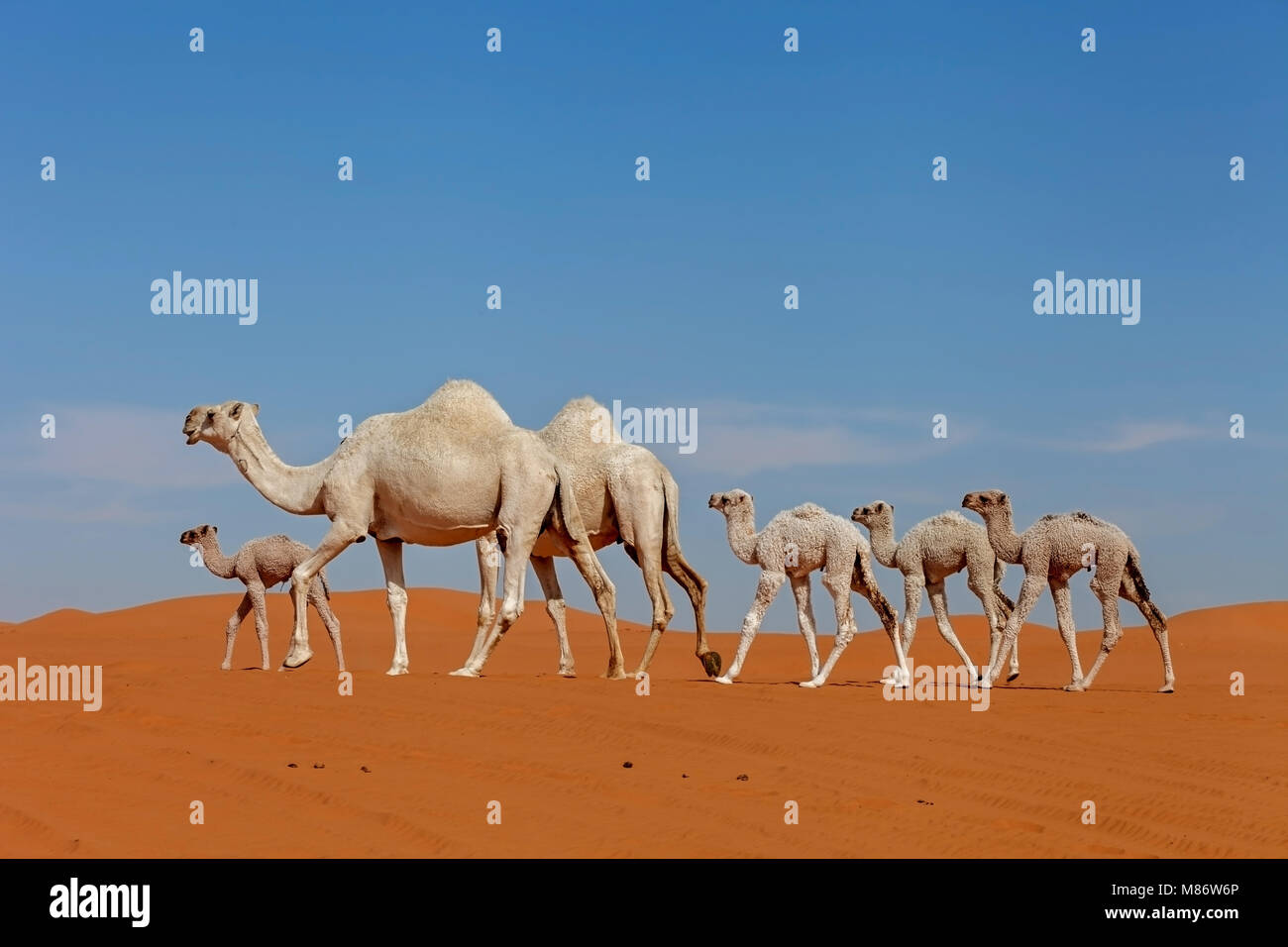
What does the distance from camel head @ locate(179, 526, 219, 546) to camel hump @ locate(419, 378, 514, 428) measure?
5804mm

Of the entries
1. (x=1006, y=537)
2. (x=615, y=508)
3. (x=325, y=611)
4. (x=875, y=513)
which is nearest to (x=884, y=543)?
(x=875, y=513)

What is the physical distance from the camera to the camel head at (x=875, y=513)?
21344 mm

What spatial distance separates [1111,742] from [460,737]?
251 inches

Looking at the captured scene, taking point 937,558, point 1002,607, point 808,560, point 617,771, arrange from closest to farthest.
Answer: point 617,771 → point 808,560 → point 937,558 → point 1002,607

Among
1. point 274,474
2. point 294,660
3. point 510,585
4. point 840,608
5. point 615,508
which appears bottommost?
point 294,660

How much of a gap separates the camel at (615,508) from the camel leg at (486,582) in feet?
0.06

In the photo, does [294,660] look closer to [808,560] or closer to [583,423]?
[583,423]

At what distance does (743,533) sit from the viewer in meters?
20.1

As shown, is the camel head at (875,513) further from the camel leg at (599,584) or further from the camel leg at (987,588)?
the camel leg at (599,584)

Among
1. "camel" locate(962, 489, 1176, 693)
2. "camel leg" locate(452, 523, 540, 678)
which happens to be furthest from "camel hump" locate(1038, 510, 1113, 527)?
"camel leg" locate(452, 523, 540, 678)

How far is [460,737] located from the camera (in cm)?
1354

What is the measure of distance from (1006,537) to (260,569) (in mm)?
10543

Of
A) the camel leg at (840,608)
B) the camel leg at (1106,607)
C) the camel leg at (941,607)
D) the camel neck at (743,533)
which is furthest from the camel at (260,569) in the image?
the camel leg at (1106,607)
